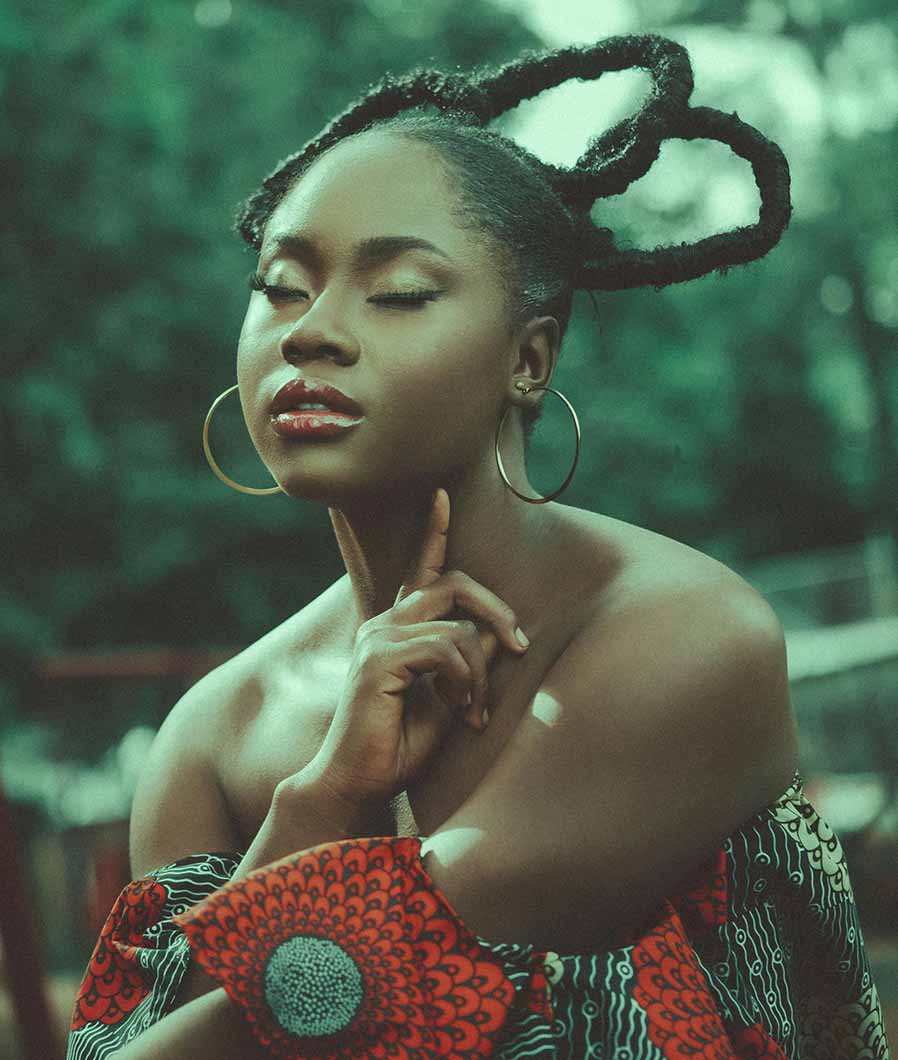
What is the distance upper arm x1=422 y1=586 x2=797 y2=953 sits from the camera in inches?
67.1

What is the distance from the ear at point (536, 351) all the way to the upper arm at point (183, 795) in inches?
30.1

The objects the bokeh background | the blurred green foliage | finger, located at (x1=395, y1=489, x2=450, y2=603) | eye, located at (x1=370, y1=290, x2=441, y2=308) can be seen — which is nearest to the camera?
eye, located at (x1=370, y1=290, x2=441, y2=308)

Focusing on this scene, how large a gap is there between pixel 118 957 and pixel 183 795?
30 centimetres

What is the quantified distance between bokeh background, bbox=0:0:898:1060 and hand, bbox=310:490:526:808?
3.64 metres

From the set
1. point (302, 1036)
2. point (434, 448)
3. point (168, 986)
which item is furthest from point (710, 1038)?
point (434, 448)

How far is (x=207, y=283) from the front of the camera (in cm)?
1198

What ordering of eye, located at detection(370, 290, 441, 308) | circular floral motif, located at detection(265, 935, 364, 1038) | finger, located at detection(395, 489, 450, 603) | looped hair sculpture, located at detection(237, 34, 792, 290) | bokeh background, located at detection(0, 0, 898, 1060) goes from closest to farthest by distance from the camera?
circular floral motif, located at detection(265, 935, 364, 1038), eye, located at detection(370, 290, 441, 308), finger, located at detection(395, 489, 450, 603), looped hair sculpture, located at detection(237, 34, 792, 290), bokeh background, located at detection(0, 0, 898, 1060)

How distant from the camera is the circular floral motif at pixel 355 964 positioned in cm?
166

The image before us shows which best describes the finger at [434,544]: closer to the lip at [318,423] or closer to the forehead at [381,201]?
the lip at [318,423]

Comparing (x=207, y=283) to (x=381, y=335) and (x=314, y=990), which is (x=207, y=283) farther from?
(x=314, y=990)

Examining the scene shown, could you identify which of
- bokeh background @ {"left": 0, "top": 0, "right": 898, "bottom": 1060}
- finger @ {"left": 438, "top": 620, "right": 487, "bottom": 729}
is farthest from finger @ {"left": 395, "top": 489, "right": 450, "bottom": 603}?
bokeh background @ {"left": 0, "top": 0, "right": 898, "bottom": 1060}

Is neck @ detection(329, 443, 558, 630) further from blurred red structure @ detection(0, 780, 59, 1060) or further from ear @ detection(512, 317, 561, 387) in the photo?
blurred red structure @ detection(0, 780, 59, 1060)

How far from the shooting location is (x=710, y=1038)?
173 centimetres

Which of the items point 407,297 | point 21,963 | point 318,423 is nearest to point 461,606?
point 318,423
